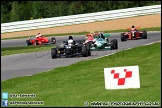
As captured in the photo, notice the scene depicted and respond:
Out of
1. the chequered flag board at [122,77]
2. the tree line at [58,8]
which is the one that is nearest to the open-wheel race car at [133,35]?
the chequered flag board at [122,77]

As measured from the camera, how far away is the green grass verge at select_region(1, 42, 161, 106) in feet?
37.0

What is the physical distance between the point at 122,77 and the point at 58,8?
48.5 metres

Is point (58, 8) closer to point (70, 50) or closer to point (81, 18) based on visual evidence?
point (81, 18)

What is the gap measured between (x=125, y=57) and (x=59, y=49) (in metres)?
4.78

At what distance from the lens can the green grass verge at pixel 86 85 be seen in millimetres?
11266

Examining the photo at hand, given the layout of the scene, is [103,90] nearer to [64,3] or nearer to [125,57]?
[125,57]

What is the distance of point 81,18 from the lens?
50.9 m

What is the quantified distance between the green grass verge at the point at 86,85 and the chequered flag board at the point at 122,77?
14 cm

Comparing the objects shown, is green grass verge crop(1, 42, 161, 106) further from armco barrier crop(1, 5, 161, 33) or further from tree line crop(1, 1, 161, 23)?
tree line crop(1, 1, 161, 23)

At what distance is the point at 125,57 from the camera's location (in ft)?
72.1

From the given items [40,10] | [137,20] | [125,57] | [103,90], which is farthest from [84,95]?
[40,10]

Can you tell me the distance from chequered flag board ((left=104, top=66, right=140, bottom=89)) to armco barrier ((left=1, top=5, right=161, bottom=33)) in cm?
3867

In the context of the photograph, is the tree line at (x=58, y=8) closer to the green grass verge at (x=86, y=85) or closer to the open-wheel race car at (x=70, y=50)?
the open-wheel race car at (x=70, y=50)

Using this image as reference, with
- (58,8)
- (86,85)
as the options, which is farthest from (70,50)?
(58,8)
